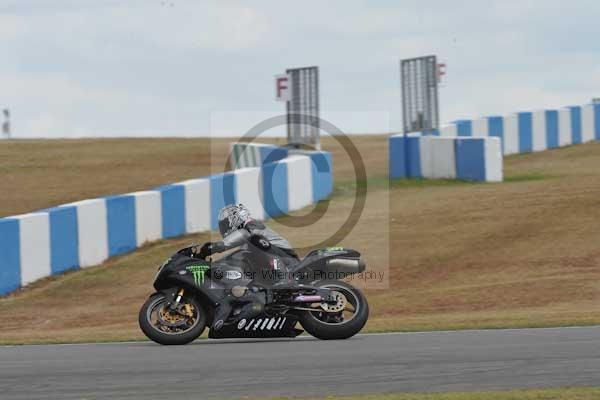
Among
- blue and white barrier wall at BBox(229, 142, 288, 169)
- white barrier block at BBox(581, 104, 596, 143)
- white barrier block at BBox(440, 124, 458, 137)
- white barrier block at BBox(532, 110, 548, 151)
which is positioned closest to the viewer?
blue and white barrier wall at BBox(229, 142, 288, 169)

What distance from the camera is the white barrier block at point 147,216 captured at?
17.2 m

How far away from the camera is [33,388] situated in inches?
314

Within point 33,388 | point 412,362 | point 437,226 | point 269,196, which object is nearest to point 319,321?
point 412,362

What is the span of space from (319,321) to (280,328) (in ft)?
1.19

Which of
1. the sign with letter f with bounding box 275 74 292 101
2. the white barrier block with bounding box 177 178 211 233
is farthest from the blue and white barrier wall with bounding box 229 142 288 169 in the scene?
the white barrier block with bounding box 177 178 211 233

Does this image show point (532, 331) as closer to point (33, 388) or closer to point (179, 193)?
point (33, 388)

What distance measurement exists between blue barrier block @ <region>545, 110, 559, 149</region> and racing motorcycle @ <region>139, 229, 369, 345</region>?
21.7 m

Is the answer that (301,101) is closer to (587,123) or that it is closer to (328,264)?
(587,123)

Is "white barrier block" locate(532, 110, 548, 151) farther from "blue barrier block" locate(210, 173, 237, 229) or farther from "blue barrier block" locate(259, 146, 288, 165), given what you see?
"blue barrier block" locate(210, 173, 237, 229)

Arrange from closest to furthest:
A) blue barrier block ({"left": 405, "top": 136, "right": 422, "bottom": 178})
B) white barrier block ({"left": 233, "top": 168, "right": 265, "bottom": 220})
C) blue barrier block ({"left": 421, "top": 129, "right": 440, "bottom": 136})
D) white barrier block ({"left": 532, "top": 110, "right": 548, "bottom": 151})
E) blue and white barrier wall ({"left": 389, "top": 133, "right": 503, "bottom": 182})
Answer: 1. white barrier block ({"left": 233, "top": 168, "right": 265, "bottom": 220})
2. blue and white barrier wall ({"left": 389, "top": 133, "right": 503, "bottom": 182})
3. blue barrier block ({"left": 405, "top": 136, "right": 422, "bottom": 178})
4. blue barrier block ({"left": 421, "top": 129, "right": 440, "bottom": 136})
5. white barrier block ({"left": 532, "top": 110, "right": 548, "bottom": 151})

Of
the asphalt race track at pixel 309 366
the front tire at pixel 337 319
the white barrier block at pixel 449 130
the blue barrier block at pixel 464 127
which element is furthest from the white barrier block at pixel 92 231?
the blue barrier block at pixel 464 127

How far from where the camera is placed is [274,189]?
20.0m

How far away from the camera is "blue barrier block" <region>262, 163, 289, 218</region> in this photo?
19.9 m

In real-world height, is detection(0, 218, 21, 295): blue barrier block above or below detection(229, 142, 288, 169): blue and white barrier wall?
below
